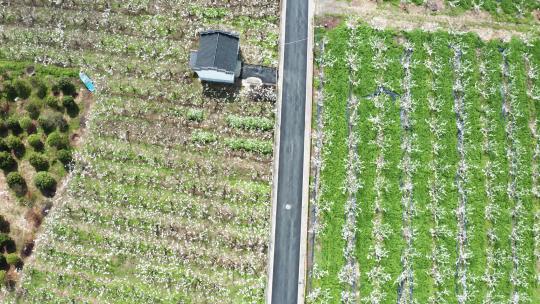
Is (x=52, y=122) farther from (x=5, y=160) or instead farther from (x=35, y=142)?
(x=5, y=160)

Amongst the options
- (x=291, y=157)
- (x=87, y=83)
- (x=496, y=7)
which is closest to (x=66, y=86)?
(x=87, y=83)

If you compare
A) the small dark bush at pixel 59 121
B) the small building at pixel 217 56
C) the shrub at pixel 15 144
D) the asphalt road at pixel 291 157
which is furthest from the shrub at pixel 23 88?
the asphalt road at pixel 291 157

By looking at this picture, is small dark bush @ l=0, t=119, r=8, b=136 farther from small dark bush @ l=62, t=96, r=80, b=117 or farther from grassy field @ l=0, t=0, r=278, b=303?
grassy field @ l=0, t=0, r=278, b=303

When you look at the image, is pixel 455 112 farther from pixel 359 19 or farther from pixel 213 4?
pixel 213 4

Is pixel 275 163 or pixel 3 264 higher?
pixel 275 163

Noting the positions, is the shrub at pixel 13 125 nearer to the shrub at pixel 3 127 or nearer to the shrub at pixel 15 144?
the shrub at pixel 3 127

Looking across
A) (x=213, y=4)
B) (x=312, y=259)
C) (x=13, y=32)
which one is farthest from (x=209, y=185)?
(x=13, y=32)
